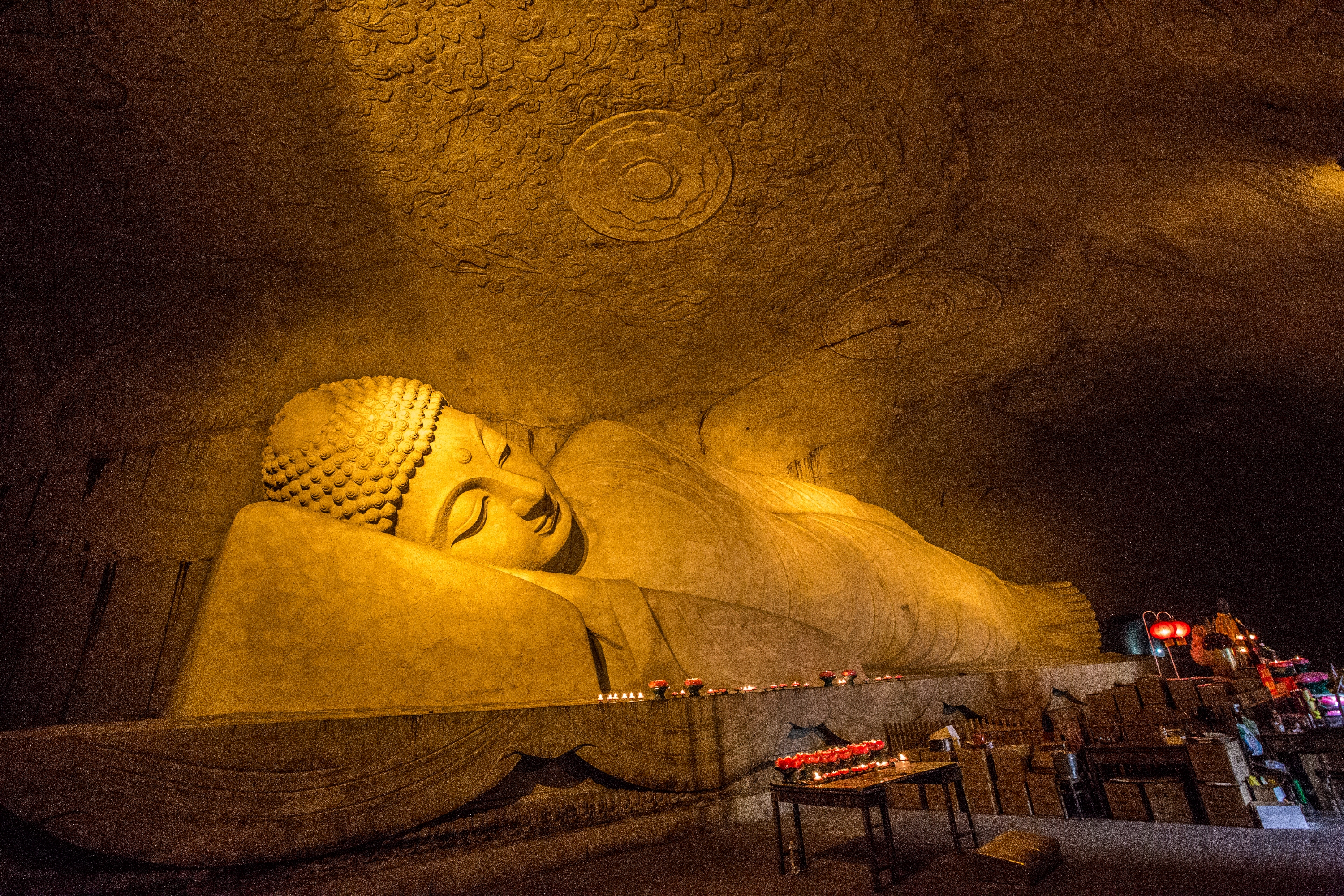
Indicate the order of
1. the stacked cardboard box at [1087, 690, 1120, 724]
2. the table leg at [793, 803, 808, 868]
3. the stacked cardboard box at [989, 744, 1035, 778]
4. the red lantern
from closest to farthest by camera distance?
the table leg at [793, 803, 808, 868]
the stacked cardboard box at [989, 744, 1035, 778]
the stacked cardboard box at [1087, 690, 1120, 724]
the red lantern

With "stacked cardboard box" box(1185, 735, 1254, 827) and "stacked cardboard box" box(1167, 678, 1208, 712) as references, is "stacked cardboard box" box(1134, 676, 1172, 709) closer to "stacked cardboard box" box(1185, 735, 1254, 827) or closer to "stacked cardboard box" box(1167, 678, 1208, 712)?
"stacked cardboard box" box(1167, 678, 1208, 712)

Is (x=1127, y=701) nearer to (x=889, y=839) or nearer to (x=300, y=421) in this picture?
(x=889, y=839)

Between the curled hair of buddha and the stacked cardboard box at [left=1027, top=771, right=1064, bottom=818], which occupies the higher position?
the curled hair of buddha

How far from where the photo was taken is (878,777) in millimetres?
1962

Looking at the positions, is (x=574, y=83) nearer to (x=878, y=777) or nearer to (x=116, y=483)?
(x=116, y=483)

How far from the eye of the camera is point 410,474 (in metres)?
3.03

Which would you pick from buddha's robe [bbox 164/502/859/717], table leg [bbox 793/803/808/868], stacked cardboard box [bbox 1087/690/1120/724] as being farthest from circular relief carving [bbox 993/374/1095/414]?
table leg [bbox 793/803/808/868]

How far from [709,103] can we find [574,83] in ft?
2.00

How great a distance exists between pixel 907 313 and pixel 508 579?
3.48 m

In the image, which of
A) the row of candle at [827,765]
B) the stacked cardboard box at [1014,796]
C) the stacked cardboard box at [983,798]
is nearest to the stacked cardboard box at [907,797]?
the stacked cardboard box at [983,798]

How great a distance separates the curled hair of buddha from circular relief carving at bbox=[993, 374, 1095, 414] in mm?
5165

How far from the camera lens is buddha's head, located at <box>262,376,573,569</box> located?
2943mm

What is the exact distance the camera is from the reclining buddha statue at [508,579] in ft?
7.80

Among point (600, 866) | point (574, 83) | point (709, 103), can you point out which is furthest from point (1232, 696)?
point (574, 83)
